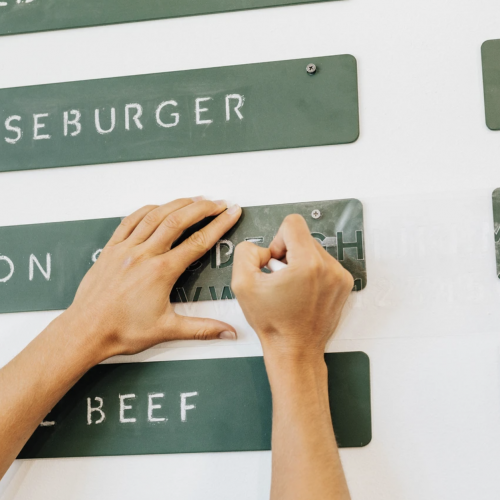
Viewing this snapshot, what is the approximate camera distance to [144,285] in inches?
A: 35.5

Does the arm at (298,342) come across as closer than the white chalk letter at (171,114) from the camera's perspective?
Yes

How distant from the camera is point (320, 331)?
33.0 inches

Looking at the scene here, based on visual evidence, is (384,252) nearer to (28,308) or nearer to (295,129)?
(295,129)

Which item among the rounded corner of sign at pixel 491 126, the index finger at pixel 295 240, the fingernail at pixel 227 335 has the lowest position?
the fingernail at pixel 227 335

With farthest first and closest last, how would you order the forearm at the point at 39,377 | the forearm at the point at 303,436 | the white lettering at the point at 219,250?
the white lettering at the point at 219,250
the forearm at the point at 39,377
the forearm at the point at 303,436

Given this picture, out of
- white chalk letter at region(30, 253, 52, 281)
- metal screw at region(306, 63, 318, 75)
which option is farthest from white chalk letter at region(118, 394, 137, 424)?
metal screw at region(306, 63, 318, 75)

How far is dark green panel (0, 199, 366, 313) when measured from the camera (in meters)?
0.95

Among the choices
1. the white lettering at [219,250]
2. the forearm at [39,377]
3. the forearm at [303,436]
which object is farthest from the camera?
the white lettering at [219,250]

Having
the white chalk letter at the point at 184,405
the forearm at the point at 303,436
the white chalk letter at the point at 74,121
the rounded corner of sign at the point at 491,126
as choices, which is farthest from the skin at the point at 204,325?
the rounded corner of sign at the point at 491,126

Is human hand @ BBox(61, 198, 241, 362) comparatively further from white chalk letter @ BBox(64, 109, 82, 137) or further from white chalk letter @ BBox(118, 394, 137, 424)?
white chalk letter @ BBox(64, 109, 82, 137)

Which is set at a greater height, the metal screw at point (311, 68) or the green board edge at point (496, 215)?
the metal screw at point (311, 68)

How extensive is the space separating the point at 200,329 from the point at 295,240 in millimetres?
245

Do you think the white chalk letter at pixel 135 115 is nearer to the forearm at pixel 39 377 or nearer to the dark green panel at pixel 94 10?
the dark green panel at pixel 94 10

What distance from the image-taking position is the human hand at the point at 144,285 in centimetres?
90
